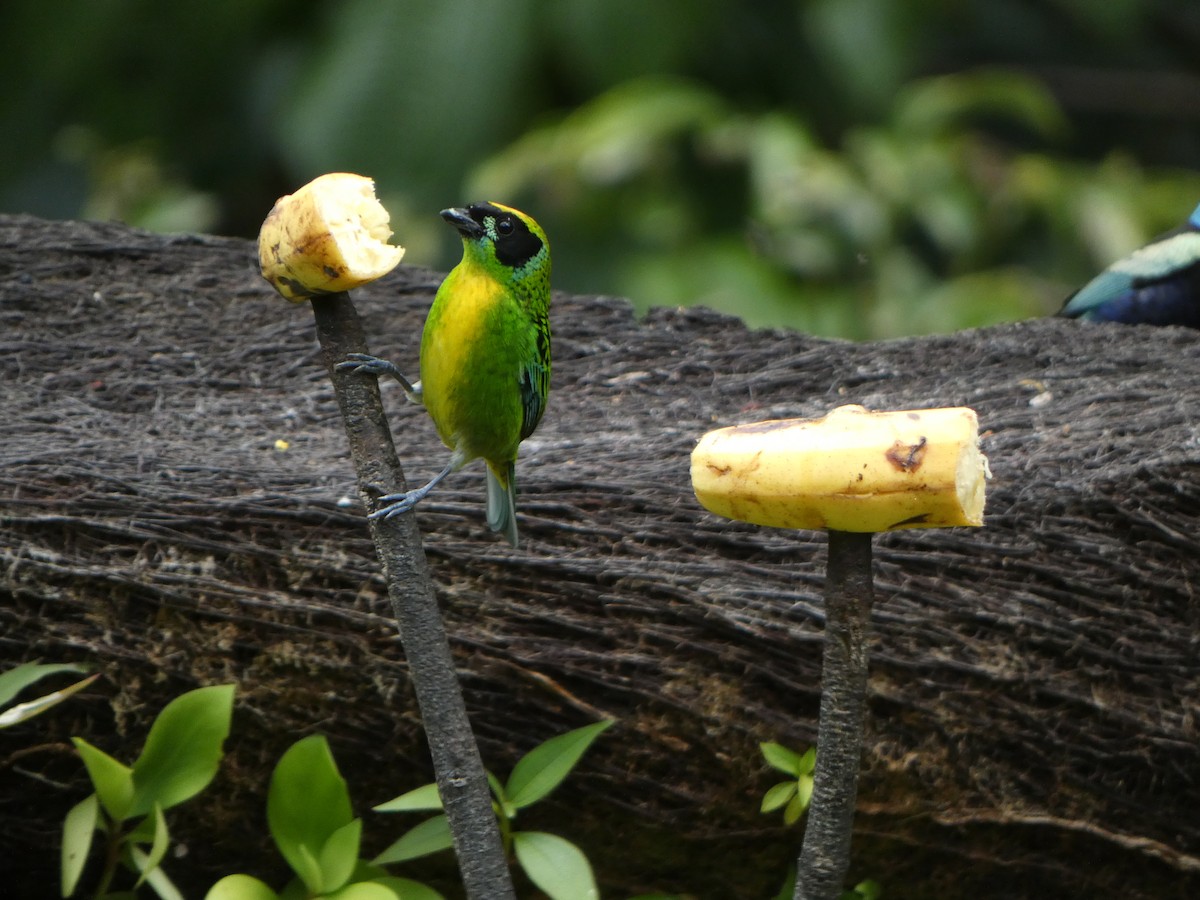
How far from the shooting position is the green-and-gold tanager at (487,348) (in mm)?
1516

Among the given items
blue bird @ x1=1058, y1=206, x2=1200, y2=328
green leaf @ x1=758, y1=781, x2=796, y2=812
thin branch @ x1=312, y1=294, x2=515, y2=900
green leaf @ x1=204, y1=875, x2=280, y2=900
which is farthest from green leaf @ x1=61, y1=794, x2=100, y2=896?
blue bird @ x1=1058, y1=206, x2=1200, y2=328

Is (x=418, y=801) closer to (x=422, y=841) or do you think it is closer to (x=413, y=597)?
(x=422, y=841)

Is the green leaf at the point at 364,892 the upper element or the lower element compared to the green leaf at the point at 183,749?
lower

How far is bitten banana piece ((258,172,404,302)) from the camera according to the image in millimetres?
1056

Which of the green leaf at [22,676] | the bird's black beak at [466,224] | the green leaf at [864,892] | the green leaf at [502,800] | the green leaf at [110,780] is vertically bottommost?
the green leaf at [864,892]

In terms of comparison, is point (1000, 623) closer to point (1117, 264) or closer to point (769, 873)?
point (769, 873)

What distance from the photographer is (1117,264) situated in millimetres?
2678

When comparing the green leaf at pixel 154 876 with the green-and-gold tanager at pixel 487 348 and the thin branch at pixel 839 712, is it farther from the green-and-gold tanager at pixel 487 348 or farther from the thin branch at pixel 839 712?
the thin branch at pixel 839 712

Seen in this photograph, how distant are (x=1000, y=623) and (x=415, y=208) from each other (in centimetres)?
269

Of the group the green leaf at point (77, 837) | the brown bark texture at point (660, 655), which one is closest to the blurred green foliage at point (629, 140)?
the brown bark texture at point (660, 655)

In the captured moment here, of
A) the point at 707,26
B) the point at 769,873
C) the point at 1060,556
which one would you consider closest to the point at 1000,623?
the point at 1060,556

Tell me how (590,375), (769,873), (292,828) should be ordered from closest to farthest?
(292,828)
(769,873)
(590,375)

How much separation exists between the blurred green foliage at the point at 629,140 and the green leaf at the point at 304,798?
198cm

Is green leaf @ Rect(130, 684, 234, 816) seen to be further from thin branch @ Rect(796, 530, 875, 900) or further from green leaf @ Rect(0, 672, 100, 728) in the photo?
thin branch @ Rect(796, 530, 875, 900)
